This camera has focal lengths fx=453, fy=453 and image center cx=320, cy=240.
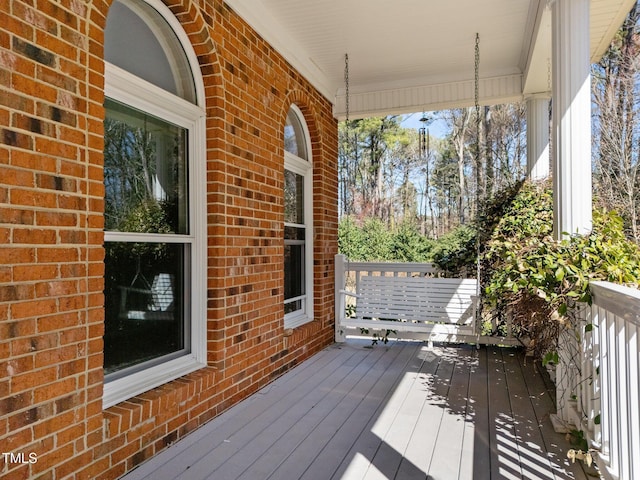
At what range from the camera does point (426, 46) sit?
4.29 m

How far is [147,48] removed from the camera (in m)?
2.60

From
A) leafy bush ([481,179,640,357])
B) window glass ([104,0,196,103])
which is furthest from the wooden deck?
window glass ([104,0,196,103])

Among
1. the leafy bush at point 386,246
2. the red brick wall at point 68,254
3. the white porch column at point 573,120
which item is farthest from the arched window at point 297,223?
the leafy bush at point 386,246

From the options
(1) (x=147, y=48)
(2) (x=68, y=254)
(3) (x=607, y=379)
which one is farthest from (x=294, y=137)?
(3) (x=607, y=379)

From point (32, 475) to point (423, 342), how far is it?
14.1ft

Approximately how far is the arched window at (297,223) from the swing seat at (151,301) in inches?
68.8

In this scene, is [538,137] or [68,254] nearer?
[68,254]

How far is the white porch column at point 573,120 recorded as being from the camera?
2707 mm

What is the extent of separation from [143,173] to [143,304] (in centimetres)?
73

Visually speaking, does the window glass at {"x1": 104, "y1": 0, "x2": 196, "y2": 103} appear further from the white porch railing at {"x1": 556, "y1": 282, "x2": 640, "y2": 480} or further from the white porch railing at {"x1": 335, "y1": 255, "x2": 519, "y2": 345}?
the white porch railing at {"x1": 335, "y1": 255, "x2": 519, "y2": 345}

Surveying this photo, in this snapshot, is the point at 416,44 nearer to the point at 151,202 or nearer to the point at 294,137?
the point at 294,137

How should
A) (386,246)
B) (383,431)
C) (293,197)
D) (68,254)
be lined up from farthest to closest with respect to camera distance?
(386,246), (293,197), (383,431), (68,254)

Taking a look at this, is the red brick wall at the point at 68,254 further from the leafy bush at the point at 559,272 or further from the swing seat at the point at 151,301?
the leafy bush at the point at 559,272

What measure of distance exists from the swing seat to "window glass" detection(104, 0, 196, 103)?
1.16m
